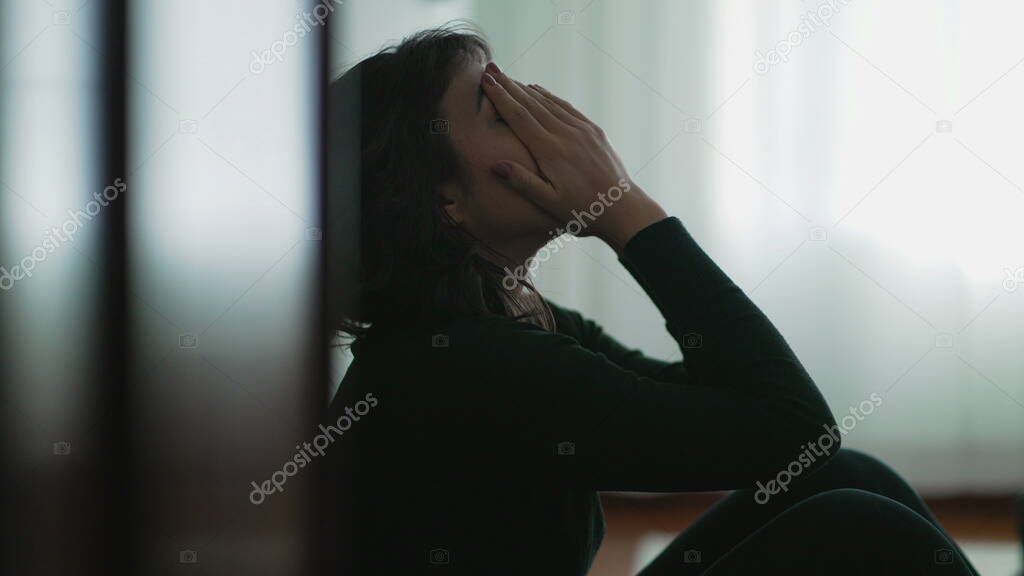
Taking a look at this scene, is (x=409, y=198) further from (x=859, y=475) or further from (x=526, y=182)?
(x=859, y=475)

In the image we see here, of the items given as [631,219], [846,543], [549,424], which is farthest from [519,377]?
[846,543]

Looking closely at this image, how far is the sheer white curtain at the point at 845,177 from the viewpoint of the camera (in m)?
2.09

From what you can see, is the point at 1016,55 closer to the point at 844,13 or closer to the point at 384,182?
the point at 844,13

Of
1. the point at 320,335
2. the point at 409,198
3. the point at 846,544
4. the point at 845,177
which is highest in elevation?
the point at 845,177

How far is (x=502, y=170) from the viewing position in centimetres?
74

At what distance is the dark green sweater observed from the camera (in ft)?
2.04

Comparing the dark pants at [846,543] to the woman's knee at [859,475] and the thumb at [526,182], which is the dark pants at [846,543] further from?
the thumb at [526,182]

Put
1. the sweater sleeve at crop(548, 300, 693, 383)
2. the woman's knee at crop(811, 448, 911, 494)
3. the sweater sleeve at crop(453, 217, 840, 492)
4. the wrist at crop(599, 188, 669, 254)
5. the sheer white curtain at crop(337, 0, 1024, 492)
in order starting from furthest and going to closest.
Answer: the sheer white curtain at crop(337, 0, 1024, 492)
the sweater sleeve at crop(548, 300, 693, 383)
the woman's knee at crop(811, 448, 911, 494)
the wrist at crop(599, 188, 669, 254)
the sweater sleeve at crop(453, 217, 840, 492)

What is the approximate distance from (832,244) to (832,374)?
1.17 feet

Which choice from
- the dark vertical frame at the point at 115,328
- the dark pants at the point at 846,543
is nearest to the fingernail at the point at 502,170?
the dark pants at the point at 846,543

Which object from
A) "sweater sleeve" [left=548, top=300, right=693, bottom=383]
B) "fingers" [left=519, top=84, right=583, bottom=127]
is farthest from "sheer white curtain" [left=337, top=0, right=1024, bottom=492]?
"fingers" [left=519, top=84, right=583, bottom=127]

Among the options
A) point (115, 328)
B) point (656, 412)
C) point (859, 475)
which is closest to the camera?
point (656, 412)

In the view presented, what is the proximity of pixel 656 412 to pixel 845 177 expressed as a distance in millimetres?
1724

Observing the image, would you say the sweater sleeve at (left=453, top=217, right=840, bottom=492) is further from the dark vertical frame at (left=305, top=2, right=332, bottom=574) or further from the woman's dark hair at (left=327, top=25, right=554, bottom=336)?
the dark vertical frame at (left=305, top=2, right=332, bottom=574)
